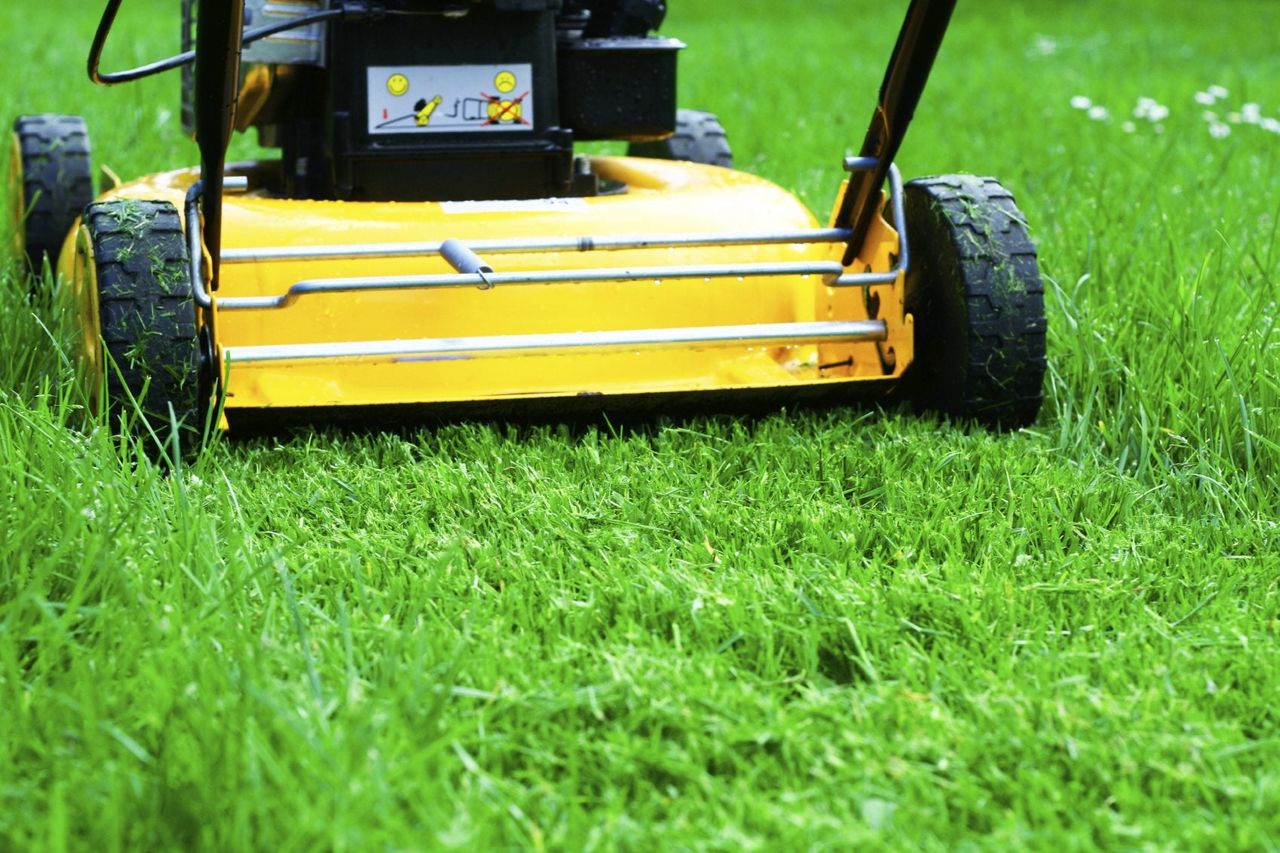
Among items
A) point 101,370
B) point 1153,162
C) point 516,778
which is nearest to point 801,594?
point 516,778

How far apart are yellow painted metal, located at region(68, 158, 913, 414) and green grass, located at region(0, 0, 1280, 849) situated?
0.31 feet

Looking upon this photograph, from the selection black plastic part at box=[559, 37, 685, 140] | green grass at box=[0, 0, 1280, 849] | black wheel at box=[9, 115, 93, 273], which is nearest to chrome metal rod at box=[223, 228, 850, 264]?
Result: green grass at box=[0, 0, 1280, 849]

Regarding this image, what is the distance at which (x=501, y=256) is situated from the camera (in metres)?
2.50

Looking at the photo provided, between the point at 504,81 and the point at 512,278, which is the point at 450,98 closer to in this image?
the point at 504,81

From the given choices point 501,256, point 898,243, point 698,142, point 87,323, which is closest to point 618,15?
point 698,142

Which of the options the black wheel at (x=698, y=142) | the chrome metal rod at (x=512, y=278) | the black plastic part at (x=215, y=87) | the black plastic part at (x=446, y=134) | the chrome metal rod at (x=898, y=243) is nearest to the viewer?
the black plastic part at (x=215, y=87)

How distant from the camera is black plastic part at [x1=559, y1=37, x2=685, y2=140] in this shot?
114 inches

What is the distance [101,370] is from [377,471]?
15.1 inches

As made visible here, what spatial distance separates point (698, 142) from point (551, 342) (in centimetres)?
136

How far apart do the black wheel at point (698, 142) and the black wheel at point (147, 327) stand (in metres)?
1.52

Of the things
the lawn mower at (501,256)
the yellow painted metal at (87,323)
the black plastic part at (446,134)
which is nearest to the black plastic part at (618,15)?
the lawn mower at (501,256)

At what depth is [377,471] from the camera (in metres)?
2.17

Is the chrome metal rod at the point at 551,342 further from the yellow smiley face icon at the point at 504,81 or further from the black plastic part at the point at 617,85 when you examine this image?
the black plastic part at the point at 617,85

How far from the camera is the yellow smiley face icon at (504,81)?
2.73 meters
